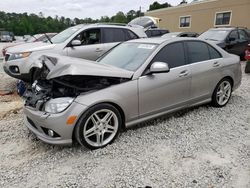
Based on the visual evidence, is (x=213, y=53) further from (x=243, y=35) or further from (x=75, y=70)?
(x=243, y=35)

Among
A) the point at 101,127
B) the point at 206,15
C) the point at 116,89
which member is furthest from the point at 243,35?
the point at 206,15

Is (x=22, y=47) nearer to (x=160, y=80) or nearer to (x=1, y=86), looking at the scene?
(x=1, y=86)

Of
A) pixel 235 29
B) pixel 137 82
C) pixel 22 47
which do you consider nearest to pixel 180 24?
pixel 235 29

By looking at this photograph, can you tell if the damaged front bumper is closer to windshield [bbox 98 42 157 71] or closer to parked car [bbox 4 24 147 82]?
windshield [bbox 98 42 157 71]

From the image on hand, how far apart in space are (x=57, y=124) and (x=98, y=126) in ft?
1.85

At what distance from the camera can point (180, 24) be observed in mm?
27062

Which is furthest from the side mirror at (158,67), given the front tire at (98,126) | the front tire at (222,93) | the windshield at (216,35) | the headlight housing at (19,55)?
the windshield at (216,35)

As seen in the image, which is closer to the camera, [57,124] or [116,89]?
[57,124]

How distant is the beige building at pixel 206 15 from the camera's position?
1983 centimetres

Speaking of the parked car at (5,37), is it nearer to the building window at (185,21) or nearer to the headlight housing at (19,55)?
the building window at (185,21)

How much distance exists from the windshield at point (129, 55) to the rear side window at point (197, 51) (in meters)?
0.74

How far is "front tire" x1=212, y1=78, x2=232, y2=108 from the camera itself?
4.58 metres

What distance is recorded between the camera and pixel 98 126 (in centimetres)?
319

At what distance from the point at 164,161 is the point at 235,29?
8.84 metres
